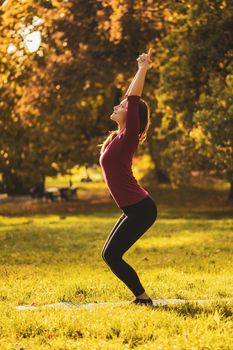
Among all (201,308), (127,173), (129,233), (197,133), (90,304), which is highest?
(127,173)

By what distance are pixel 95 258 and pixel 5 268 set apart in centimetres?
233

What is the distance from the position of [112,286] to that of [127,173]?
107 inches

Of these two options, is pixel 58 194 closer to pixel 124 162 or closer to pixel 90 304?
pixel 90 304

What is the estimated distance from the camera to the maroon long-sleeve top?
7164mm

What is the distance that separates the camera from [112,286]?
941 centimetres

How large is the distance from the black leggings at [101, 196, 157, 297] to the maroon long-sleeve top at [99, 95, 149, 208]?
0.11 m

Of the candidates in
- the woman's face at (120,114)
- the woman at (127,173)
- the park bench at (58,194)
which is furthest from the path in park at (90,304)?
the park bench at (58,194)

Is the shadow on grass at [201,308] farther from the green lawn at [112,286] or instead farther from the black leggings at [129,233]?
the black leggings at [129,233]

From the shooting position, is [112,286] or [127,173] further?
[112,286]

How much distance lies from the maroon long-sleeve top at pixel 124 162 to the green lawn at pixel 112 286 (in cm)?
127

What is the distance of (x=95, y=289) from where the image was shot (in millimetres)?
9047

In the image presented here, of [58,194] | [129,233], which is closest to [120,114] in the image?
[129,233]

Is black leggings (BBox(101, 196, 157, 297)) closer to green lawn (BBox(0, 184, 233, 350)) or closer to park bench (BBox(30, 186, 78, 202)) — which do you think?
green lawn (BBox(0, 184, 233, 350))

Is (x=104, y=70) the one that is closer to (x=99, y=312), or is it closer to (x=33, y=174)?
(x=33, y=174)
